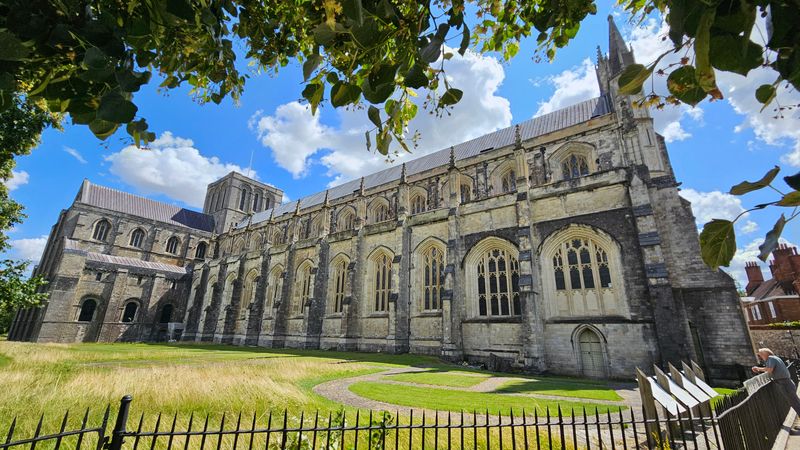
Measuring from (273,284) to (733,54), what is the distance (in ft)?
100

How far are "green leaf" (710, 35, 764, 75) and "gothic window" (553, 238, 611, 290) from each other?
1513 centimetres

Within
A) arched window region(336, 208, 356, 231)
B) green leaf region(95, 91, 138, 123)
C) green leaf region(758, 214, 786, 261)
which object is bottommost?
green leaf region(758, 214, 786, 261)

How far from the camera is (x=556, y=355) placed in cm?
1430

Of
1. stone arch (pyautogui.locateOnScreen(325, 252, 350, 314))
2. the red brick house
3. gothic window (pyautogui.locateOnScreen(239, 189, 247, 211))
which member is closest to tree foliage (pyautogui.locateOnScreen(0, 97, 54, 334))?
stone arch (pyautogui.locateOnScreen(325, 252, 350, 314))

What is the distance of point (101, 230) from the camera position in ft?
121

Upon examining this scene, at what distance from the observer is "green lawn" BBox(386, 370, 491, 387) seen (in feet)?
34.5

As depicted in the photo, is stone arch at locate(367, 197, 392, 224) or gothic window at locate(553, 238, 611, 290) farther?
stone arch at locate(367, 197, 392, 224)

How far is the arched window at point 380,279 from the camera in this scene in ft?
71.3

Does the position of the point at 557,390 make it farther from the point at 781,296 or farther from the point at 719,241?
the point at 781,296

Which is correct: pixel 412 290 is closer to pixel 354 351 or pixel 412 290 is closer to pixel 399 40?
pixel 354 351

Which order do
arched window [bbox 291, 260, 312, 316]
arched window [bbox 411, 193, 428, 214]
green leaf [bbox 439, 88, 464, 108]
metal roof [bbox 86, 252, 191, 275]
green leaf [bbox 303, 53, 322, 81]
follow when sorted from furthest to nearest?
1. metal roof [bbox 86, 252, 191, 275]
2. arched window [bbox 291, 260, 312, 316]
3. arched window [bbox 411, 193, 428, 214]
4. green leaf [bbox 439, 88, 464, 108]
5. green leaf [bbox 303, 53, 322, 81]

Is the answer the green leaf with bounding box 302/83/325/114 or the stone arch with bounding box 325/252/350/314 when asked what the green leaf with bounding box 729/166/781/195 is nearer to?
the green leaf with bounding box 302/83/325/114

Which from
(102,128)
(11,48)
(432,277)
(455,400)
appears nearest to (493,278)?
(432,277)

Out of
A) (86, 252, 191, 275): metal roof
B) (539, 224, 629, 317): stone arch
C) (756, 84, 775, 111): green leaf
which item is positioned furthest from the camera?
(86, 252, 191, 275): metal roof
